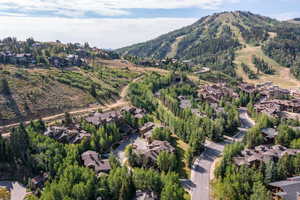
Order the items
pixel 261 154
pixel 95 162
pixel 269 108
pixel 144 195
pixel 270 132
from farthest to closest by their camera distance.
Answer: pixel 269 108, pixel 270 132, pixel 261 154, pixel 95 162, pixel 144 195

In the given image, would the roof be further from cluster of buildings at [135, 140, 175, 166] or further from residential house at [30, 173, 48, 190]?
residential house at [30, 173, 48, 190]

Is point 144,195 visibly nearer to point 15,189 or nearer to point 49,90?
point 15,189

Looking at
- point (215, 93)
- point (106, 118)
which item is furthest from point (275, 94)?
point (106, 118)

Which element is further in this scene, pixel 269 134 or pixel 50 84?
pixel 50 84

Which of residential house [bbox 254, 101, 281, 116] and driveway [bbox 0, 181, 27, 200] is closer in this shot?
driveway [bbox 0, 181, 27, 200]

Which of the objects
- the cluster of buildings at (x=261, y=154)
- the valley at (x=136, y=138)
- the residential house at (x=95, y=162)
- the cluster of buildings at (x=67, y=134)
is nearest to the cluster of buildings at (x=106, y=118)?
the valley at (x=136, y=138)

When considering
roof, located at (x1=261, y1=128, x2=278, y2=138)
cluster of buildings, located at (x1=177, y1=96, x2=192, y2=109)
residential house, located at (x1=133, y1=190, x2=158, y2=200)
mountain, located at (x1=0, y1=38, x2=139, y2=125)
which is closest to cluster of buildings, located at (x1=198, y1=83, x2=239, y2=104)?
cluster of buildings, located at (x1=177, y1=96, x2=192, y2=109)

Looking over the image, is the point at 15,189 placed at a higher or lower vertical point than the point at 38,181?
lower
